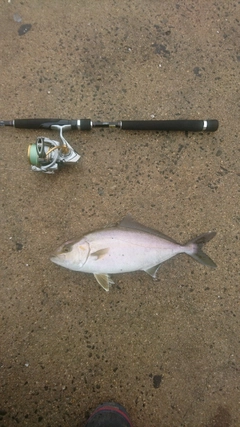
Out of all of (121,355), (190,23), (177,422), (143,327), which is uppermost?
(190,23)

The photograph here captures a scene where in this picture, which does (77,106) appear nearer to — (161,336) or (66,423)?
(161,336)

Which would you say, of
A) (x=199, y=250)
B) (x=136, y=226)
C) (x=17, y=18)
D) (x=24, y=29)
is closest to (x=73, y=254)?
(x=136, y=226)

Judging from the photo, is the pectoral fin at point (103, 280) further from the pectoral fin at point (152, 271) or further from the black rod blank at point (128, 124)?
the black rod blank at point (128, 124)

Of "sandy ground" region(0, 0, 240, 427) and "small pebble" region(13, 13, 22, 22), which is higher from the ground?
"small pebble" region(13, 13, 22, 22)

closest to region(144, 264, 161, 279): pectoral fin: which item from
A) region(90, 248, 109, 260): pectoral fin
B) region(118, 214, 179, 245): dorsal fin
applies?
region(118, 214, 179, 245): dorsal fin

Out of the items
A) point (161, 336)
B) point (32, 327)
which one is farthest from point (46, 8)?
point (161, 336)

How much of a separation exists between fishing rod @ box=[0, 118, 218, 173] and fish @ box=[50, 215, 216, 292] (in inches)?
22.1

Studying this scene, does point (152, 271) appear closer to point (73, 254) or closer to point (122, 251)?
point (122, 251)

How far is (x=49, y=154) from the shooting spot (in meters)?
2.15

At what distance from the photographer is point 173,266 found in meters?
2.37

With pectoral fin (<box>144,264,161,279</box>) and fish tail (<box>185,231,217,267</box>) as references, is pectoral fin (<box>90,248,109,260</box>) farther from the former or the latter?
fish tail (<box>185,231,217,267</box>)

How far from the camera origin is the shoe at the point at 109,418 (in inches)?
84.4

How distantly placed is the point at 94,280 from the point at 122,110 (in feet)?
4.32

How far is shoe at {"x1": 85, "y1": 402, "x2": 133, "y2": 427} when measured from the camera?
84.4 inches
